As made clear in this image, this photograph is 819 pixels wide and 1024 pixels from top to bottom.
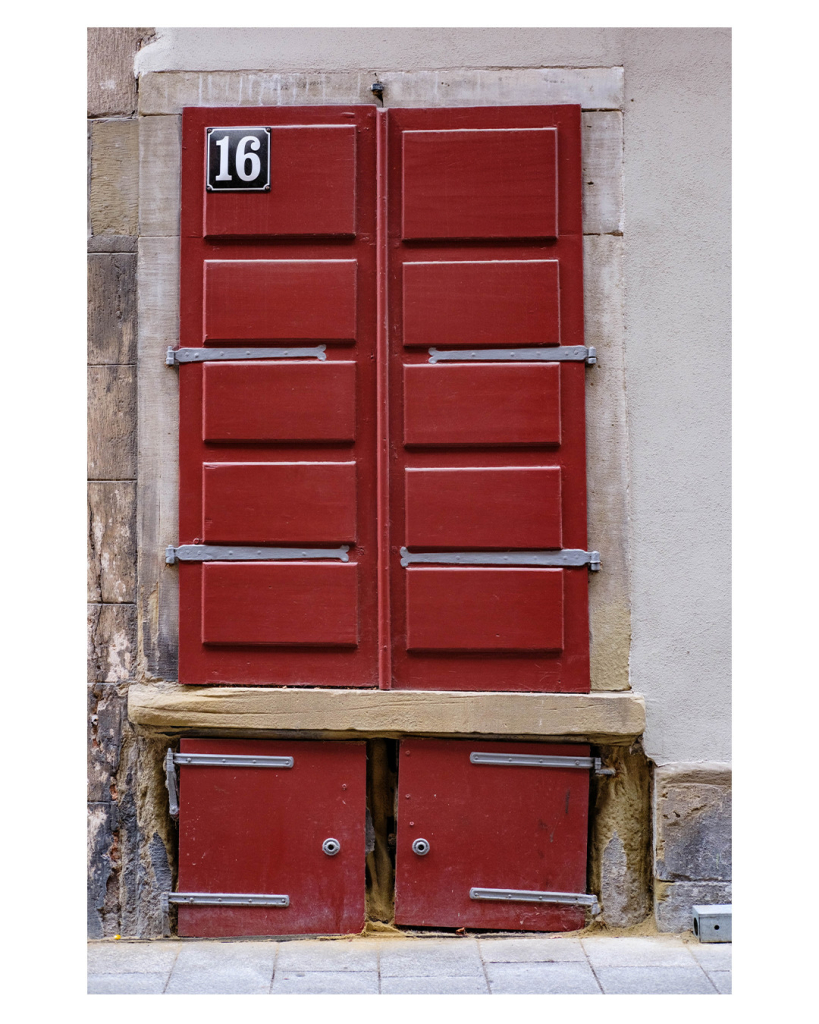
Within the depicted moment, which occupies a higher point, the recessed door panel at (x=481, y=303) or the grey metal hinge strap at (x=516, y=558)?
the recessed door panel at (x=481, y=303)

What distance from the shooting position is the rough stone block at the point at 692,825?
379 centimetres

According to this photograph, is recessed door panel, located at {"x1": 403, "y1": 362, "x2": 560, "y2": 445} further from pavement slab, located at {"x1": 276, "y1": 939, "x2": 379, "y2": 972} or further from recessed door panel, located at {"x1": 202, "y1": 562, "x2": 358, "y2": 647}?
pavement slab, located at {"x1": 276, "y1": 939, "x2": 379, "y2": 972}

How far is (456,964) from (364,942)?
0.41m

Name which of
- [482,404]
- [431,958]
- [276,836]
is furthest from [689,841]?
[482,404]

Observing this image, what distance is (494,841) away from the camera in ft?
12.5

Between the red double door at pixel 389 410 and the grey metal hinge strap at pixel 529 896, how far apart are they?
837 mm

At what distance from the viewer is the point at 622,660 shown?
381cm

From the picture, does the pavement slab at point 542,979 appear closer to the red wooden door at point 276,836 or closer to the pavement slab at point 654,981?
the pavement slab at point 654,981

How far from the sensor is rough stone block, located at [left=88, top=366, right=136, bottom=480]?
390 cm

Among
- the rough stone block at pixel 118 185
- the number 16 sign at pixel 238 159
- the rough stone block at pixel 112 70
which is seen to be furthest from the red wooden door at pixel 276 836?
the rough stone block at pixel 112 70

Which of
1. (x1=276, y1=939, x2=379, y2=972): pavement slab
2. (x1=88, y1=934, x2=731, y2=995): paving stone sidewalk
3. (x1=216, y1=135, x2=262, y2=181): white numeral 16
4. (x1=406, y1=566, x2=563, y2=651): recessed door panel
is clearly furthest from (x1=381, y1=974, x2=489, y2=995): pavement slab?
(x1=216, y1=135, x2=262, y2=181): white numeral 16

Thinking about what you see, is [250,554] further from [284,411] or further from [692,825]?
[692,825]

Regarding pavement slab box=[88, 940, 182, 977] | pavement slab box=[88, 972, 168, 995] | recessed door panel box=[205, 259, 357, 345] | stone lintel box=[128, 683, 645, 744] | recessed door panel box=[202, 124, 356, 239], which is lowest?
pavement slab box=[88, 940, 182, 977]

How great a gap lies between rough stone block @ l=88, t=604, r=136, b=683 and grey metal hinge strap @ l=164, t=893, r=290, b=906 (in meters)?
0.92
